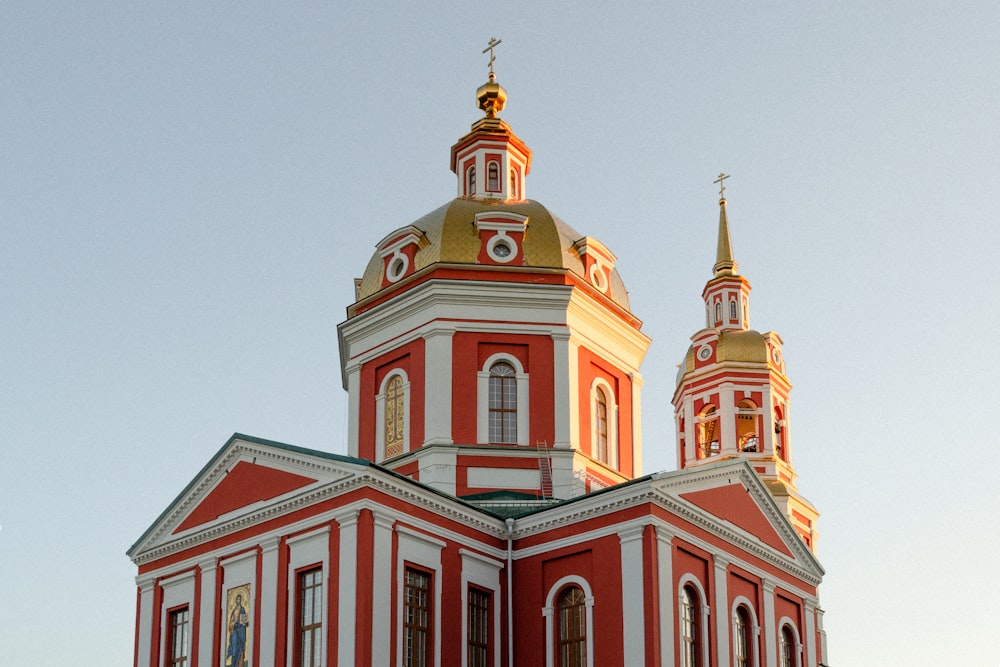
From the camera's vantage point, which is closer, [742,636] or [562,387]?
[742,636]

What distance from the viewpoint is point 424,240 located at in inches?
1248

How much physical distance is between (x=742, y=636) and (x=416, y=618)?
22.3 ft

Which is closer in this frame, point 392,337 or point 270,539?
point 270,539

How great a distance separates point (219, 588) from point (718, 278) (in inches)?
926

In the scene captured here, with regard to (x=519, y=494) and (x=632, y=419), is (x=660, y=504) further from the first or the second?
(x=632, y=419)

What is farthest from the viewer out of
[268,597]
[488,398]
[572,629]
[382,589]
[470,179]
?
[470,179]

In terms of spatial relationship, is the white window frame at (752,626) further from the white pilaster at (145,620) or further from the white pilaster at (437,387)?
the white pilaster at (145,620)

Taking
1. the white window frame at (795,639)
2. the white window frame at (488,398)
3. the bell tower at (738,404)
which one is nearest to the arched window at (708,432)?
the bell tower at (738,404)

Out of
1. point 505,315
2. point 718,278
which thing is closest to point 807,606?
point 505,315

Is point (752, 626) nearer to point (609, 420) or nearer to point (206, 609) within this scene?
point (609, 420)

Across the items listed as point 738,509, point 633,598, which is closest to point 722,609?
→ point 738,509

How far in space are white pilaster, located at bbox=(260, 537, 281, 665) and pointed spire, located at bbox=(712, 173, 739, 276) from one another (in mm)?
23872

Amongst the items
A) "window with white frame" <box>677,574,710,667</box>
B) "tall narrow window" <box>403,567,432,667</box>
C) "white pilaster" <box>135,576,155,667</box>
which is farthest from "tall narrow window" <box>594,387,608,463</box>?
"white pilaster" <box>135,576,155,667</box>

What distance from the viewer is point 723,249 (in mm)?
46812
